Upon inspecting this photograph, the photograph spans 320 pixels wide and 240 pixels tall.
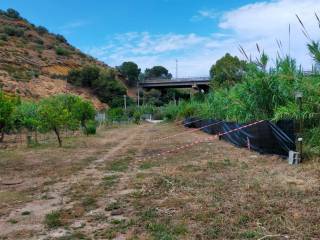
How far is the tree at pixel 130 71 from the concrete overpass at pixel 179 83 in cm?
246

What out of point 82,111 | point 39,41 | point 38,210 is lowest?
point 38,210

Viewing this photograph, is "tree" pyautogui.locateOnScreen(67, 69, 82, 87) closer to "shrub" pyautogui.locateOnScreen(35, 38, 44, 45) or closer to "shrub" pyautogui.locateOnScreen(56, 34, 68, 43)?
"shrub" pyautogui.locateOnScreen(35, 38, 44, 45)

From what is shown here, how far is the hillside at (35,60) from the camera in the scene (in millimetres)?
62938

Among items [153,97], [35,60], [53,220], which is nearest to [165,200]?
[53,220]

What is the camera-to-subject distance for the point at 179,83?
93.1 meters

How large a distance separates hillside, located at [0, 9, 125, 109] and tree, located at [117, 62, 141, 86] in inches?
258

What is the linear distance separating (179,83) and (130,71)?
617 inches

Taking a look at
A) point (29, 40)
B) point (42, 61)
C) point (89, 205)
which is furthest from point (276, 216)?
point (29, 40)

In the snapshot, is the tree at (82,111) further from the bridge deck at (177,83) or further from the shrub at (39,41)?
the shrub at (39,41)

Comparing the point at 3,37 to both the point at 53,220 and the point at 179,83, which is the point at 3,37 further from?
the point at 53,220

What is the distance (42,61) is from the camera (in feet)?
262

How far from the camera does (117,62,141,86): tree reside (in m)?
103

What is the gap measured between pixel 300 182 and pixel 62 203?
4.71m

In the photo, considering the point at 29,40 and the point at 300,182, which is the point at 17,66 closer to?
the point at 29,40
